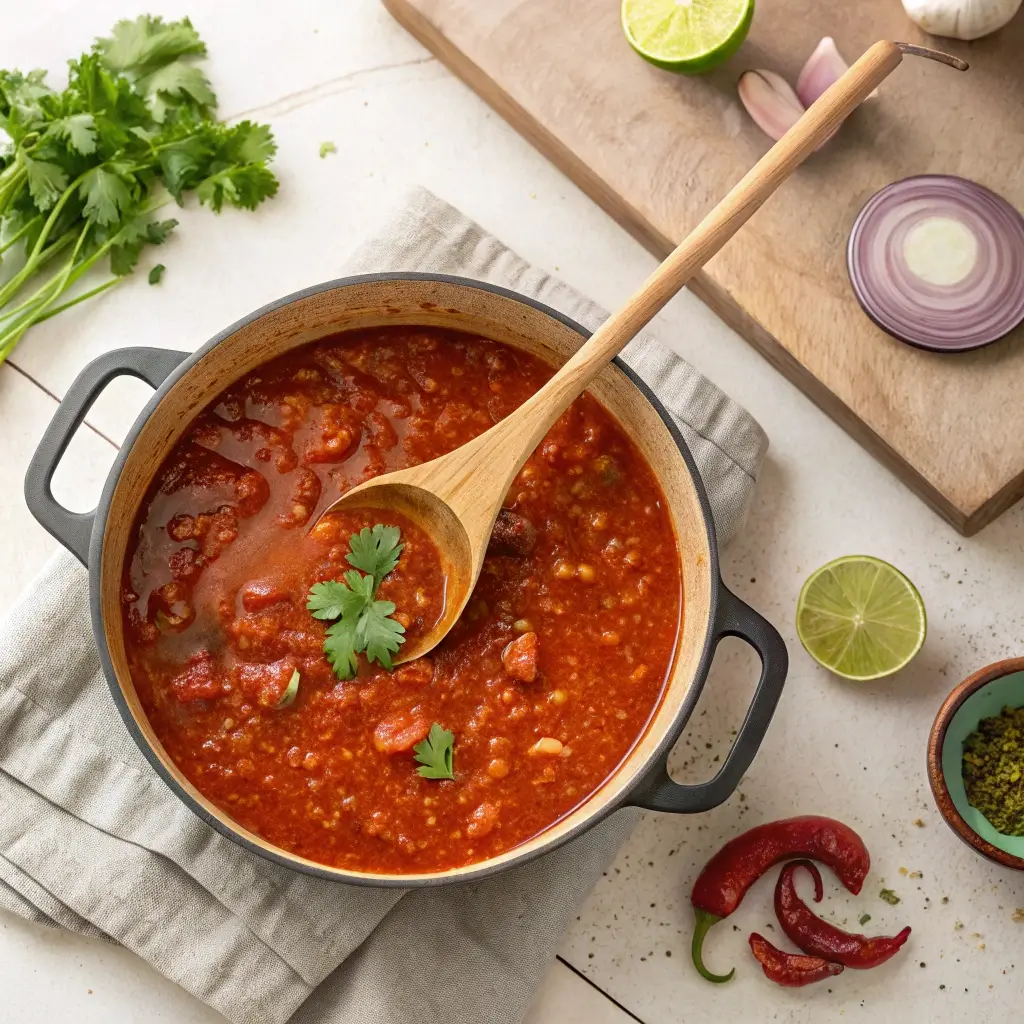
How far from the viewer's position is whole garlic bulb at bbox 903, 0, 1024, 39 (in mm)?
2957

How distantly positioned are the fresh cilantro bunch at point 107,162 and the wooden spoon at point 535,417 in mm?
1046

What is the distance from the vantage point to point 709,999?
2.95m

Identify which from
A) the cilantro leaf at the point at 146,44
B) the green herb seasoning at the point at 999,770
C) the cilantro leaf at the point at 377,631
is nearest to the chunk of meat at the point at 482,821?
the cilantro leaf at the point at 377,631

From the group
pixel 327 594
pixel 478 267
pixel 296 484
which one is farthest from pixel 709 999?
pixel 478 267

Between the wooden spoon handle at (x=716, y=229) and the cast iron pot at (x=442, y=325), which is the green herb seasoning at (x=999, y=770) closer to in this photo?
the cast iron pot at (x=442, y=325)

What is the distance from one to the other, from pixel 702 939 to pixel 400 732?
1.01m

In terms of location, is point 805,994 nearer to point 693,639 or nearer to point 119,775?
point 693,639

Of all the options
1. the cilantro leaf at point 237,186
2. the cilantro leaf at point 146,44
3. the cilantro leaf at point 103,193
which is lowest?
the cilantro leaf at point 103,193

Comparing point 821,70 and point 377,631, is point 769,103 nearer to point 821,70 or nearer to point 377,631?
point 821,70

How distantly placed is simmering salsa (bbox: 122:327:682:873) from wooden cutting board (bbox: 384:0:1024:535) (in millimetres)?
678

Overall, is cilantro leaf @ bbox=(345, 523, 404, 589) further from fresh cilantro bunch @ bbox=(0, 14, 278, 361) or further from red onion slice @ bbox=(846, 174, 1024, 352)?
red onion slice @ bbox=(846, 174, 1024, 352)

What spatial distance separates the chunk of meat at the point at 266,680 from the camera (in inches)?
98.3

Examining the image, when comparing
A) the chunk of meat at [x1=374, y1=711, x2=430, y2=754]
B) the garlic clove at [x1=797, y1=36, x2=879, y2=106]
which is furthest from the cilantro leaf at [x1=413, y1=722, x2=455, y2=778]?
the garlic clove at [x1=797, y1=36, x2=879, y2=106]

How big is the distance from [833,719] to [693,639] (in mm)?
711
